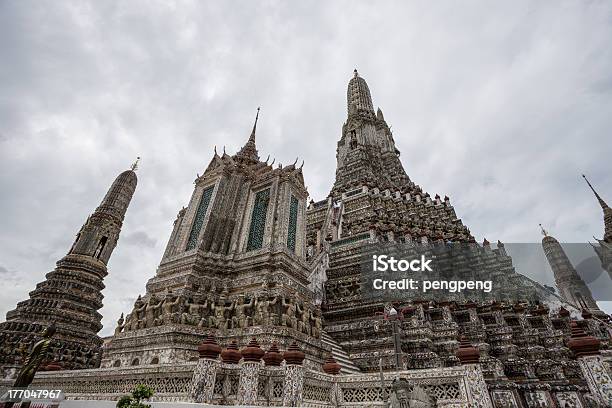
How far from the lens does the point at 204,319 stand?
908 centimetres

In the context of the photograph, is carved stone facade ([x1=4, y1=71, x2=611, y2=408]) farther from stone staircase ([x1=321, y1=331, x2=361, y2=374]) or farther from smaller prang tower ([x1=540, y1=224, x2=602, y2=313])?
smaller prang tower ([x1=540, y1=224, x2=602, y2=313])

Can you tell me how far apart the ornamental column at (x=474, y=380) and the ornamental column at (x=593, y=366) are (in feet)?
5.31

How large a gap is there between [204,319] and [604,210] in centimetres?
5073

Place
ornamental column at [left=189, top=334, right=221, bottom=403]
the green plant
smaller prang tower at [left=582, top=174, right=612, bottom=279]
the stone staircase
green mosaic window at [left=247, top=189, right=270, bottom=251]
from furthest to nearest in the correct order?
smaller prang tower at [left=582, top=174, right=612, bottom=279] < green mosaic window at [left=247, top=189, right=270, bottom=251] < the stone staircase < ornamental column at [left=189, top=334, right=221, bottom=403] < the green plant

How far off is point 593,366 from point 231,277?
9.17 meters

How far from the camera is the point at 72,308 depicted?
16.7 meters

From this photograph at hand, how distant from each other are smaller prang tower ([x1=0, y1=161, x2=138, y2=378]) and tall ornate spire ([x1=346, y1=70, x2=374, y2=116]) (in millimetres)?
34361

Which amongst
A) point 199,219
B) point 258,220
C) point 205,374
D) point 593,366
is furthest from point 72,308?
point 593,366

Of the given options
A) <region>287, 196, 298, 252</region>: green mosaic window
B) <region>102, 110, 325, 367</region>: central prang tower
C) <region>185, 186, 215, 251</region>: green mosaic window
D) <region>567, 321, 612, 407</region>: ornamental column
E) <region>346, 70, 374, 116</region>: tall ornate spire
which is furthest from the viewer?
<region>346, 70, 374, 116</region>: tall ornate spire

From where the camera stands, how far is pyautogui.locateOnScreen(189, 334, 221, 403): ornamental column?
5.49 metres

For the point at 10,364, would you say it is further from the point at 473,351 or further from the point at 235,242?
the point at 473,351

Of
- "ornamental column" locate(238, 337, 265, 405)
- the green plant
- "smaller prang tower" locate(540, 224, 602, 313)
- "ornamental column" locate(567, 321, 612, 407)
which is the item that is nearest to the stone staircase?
"ornamental column" locate(238, 337, 265, 405)

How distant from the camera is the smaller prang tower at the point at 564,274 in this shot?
40406 mm

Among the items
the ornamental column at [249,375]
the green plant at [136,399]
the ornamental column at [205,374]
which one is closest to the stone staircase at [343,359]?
the ornamental column at [249,375]
